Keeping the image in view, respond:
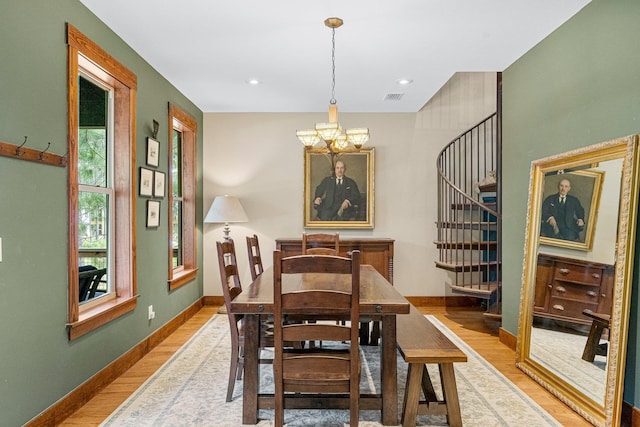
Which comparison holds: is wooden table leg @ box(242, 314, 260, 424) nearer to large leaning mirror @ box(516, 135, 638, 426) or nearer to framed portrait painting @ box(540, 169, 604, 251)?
large leaning mirror @ box(516, 135, 638, 426)

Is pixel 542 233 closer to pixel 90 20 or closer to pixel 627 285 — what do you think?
pixel 627 285

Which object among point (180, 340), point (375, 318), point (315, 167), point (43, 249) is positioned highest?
point (315, 167)

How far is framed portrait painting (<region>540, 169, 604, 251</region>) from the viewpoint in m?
2.80

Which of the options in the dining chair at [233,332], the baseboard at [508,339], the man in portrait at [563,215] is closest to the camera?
the dining chair at [233,332]

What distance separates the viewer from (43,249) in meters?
2.48

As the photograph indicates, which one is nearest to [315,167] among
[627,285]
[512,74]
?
[512,74]

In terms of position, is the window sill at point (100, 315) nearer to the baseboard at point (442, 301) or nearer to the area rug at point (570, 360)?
the area rug at point (570, 360)

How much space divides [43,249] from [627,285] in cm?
336

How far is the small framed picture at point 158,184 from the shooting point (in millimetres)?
4133

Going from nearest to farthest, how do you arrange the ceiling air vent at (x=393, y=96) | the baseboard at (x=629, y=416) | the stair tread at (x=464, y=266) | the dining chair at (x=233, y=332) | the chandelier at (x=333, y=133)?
the baseboard at (x=629, y=416)
the dining chair at (x=233, y=332)
the chandelier at (x=333, y=133)
the stair tread at (x=464, y=266)
the ceiling air vent at (x=393, y=96)

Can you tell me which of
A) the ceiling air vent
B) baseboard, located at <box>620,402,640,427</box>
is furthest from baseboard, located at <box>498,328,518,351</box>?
the ceiling air vent

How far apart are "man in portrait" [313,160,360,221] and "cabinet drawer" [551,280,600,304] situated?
3113 millimetres

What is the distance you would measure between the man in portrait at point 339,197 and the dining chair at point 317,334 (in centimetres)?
356

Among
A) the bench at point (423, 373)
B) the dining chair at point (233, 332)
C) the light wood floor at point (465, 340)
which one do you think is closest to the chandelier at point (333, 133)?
the dining chair at point (233, 332)
